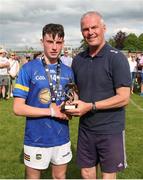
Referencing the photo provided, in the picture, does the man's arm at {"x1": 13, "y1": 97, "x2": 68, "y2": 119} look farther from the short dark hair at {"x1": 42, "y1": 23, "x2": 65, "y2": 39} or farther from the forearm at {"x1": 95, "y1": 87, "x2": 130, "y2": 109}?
the short dark hair at {"x1": 42, "y1": 23, "x2": 65, "y2": 39}

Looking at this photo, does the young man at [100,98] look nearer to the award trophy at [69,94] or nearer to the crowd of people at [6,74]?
the award trophy at [69,94]

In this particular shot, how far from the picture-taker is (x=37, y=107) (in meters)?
3.93

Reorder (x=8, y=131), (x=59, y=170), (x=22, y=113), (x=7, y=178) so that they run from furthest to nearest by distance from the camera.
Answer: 1. (x=8, y=131)
2. (x=7, y=178)
3. (x=59, y=170)
4. (x=22, y=113)

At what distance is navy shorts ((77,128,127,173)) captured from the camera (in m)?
4.14

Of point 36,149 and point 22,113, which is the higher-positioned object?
point 22,113

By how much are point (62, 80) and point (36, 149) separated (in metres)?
0.75

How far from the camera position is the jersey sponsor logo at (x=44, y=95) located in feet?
12.8

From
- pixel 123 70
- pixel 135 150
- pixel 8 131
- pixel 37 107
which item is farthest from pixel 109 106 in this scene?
pixel 8 131

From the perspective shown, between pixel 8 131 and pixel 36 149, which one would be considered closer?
pixel 36 149

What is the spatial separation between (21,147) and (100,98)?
407 centimetres

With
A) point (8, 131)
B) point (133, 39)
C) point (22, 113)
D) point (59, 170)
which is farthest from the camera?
point (133, 39)

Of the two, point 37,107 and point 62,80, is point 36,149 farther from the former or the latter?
point 62,80

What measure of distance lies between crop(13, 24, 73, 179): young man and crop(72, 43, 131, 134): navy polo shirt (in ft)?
0.63

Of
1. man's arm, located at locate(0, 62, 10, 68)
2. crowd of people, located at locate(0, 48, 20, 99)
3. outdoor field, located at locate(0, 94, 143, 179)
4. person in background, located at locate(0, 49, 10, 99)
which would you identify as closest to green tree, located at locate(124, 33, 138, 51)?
crowd of people, located at locate(0, 48, 20, 99)
